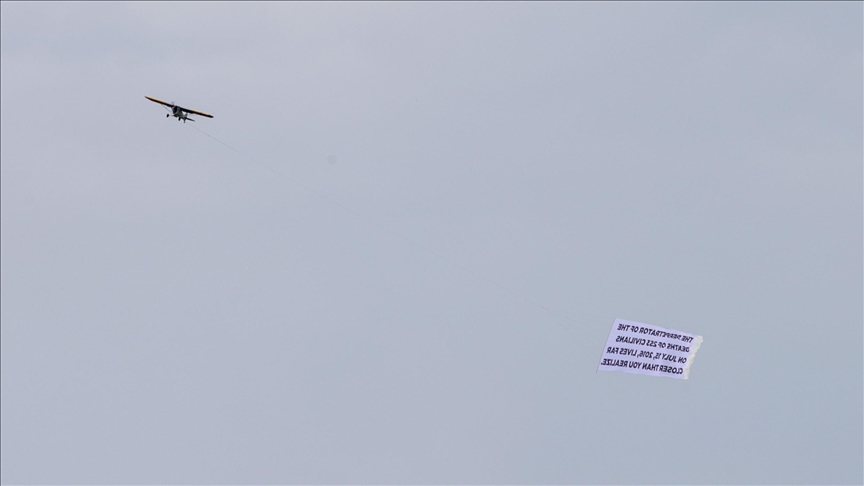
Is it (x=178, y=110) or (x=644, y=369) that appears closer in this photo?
(x=644, y=369)

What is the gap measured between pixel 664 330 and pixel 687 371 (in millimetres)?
6374

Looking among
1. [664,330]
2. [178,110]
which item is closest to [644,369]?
[664,330]

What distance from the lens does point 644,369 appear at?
128125 millimetres

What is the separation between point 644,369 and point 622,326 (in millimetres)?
6716

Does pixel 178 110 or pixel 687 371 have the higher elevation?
pixel 178 110

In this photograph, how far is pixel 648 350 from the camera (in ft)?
417

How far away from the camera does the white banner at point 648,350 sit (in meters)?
126

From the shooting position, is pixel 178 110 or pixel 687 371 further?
pixel 178 110

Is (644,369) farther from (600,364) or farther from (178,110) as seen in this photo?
(178,110)

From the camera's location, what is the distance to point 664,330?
12756 centimetres

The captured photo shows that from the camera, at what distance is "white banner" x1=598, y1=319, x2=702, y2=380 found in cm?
12569

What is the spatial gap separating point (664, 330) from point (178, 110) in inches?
2862

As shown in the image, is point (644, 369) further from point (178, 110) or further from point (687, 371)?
point (178, 110)

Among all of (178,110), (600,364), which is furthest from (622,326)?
(178,110)
